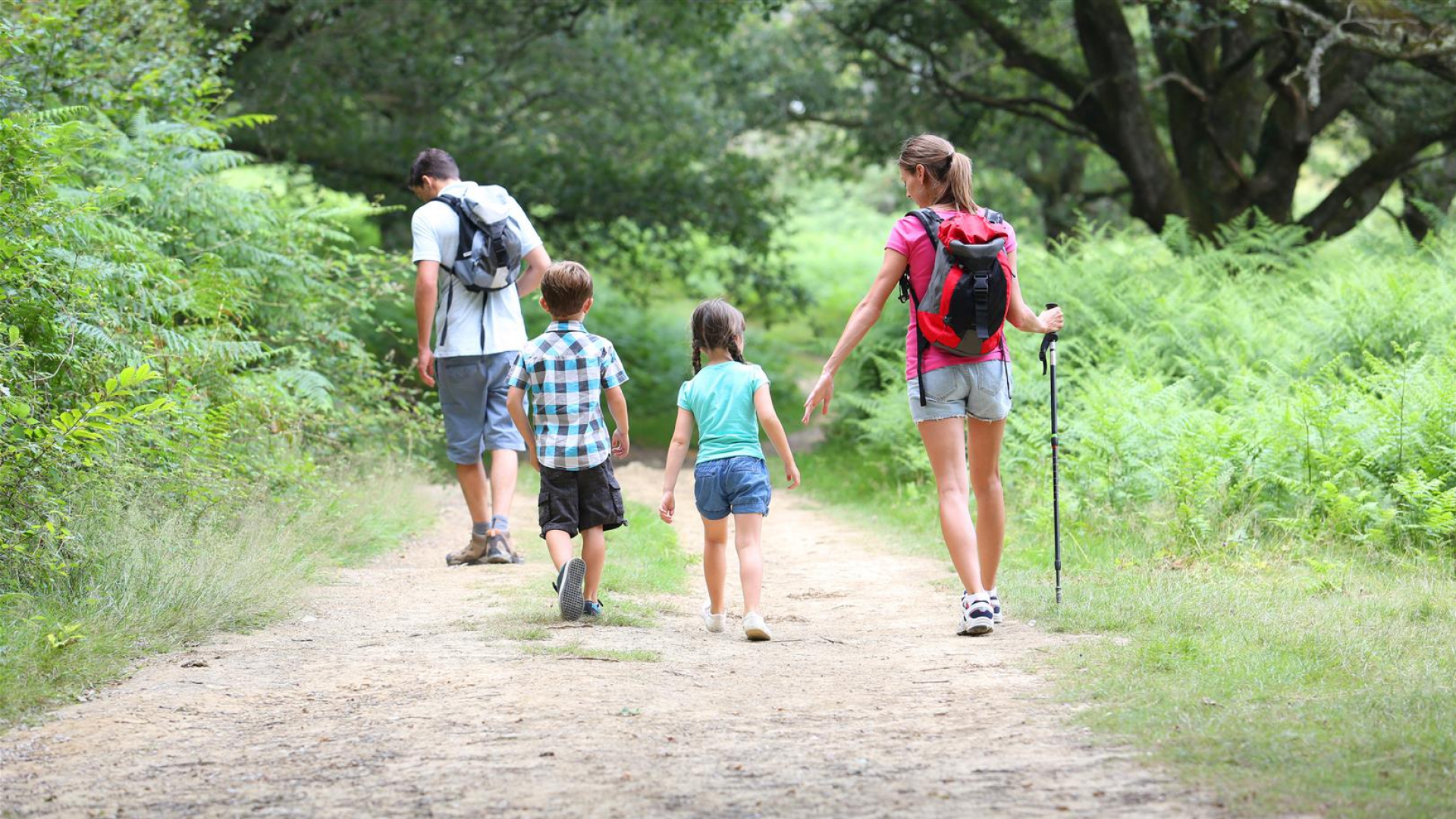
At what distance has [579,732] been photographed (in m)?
4.36

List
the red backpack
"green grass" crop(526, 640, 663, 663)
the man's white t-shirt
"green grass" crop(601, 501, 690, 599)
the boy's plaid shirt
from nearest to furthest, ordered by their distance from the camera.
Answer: "green grass" crop(526, 640, 663, 663) → the red backpack → the boy's plaid shirt → "green grass" crop(601, 501, 690, 599) → the man's white t-shirt

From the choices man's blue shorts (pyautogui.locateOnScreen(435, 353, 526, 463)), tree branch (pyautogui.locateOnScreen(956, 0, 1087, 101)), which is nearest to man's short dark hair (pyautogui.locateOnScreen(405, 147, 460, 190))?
man's blue shorts (pyautogui.locateOnScreen(435, 353, 526, 463))

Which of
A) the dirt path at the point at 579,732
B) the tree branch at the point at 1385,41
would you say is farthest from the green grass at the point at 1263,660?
the tree branch at the point at 1385,41

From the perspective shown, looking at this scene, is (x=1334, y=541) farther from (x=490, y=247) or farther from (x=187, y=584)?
(x=187, y=584)

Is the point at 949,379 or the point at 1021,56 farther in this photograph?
the point at 1021,56

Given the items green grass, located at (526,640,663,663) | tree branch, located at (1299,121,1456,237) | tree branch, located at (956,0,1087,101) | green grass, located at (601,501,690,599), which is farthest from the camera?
tree branch, located at (956,0,1087,101)

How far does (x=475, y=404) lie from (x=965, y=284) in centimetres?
342

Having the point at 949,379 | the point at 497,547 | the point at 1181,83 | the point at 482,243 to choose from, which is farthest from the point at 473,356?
the point at 1181,83

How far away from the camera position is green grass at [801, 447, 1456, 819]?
3771 mm

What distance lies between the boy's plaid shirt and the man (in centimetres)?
168

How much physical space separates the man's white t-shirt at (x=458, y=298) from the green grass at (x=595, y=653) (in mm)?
2750

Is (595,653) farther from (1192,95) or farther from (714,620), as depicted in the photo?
(1192,95)

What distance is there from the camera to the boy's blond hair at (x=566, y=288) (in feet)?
20.5

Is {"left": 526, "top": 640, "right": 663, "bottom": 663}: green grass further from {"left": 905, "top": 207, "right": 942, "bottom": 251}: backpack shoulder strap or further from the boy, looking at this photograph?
{"left": 905, "top": 207, "right": 942, "bottom": 251}: backpack shoulder strap
